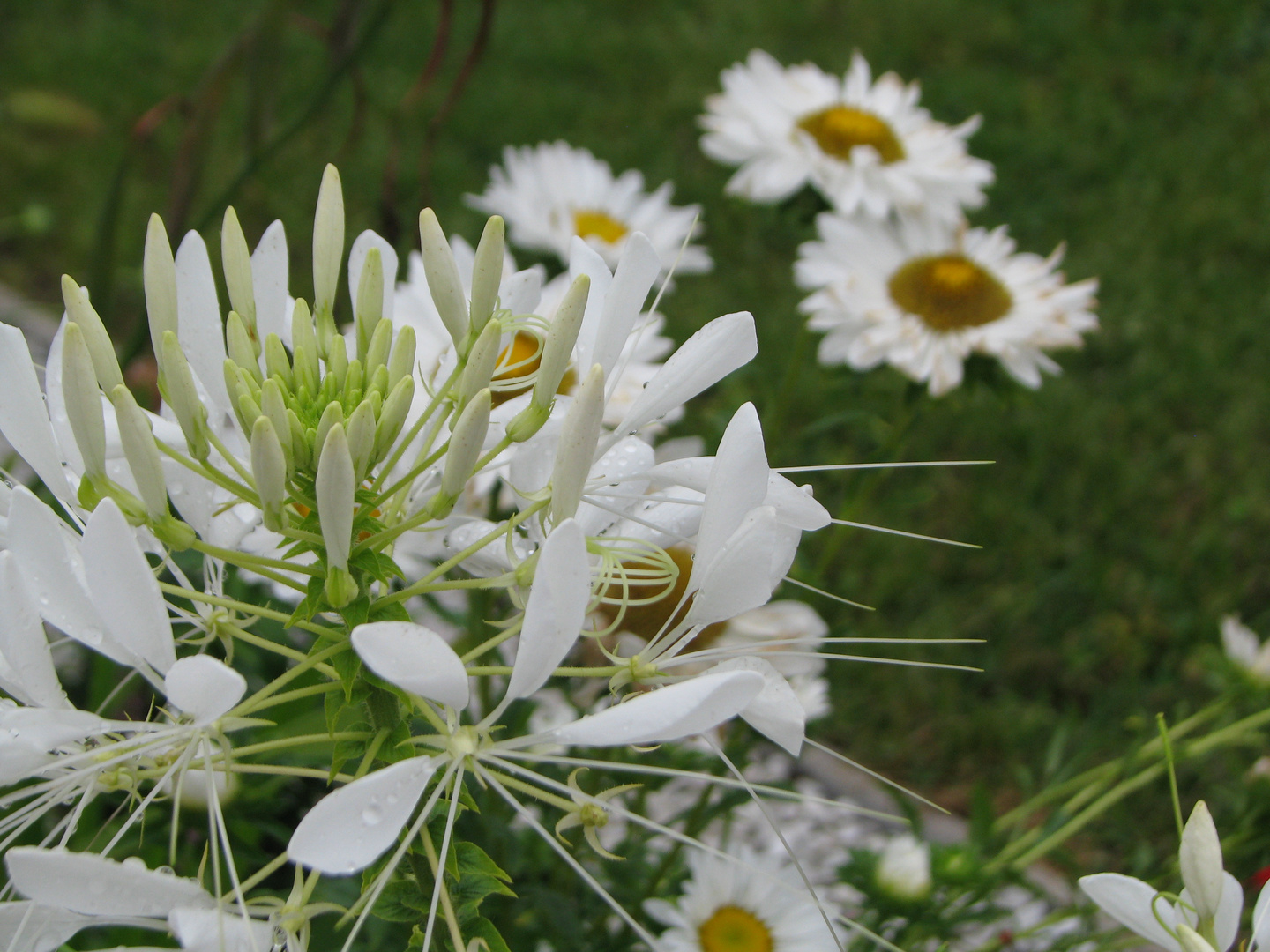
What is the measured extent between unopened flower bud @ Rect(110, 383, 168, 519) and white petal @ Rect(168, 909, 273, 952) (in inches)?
9.5

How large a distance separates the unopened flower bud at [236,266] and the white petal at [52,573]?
0.24m

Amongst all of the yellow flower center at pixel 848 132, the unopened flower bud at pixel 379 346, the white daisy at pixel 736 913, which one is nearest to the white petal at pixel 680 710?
the unopened flower bud at pixel 379 346

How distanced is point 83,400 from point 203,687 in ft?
0.67

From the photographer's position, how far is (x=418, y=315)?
1.47m

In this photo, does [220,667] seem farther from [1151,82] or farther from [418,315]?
[1151,82]

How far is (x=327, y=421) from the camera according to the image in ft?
2.38

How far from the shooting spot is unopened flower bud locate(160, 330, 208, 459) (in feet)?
2.50

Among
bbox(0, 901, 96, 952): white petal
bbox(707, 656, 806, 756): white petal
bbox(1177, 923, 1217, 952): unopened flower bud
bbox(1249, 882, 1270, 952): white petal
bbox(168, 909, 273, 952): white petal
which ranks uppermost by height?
bbox(707, 656, 806, 756): white petal

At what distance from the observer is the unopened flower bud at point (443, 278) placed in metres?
0.81

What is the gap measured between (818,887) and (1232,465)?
5.16 feet

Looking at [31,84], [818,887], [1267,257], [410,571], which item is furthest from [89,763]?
[31,84]

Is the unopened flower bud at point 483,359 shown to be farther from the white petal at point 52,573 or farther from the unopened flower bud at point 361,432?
the white petal at point 52,573

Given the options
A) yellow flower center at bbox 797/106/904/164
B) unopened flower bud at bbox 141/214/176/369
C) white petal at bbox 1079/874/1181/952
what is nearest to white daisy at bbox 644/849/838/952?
white petal at bbox 1079/874/1181/952

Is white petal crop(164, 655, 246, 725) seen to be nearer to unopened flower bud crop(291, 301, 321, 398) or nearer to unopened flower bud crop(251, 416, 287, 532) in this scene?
unopened flower bud crop(251, 416, 287, 532)
